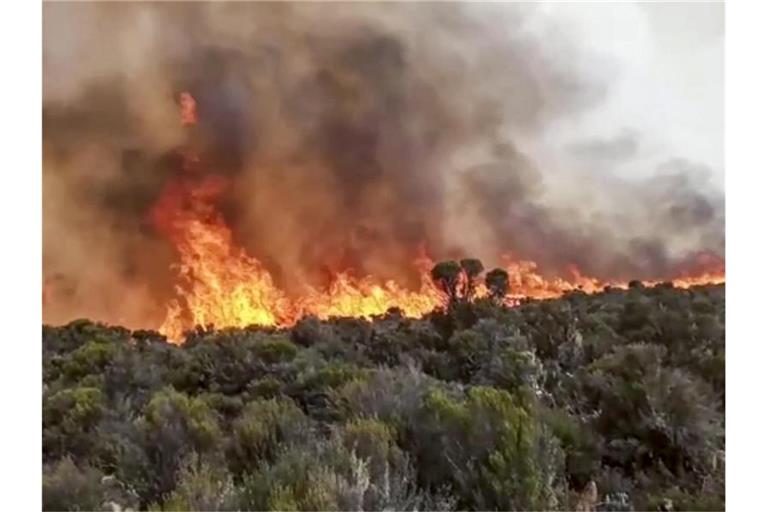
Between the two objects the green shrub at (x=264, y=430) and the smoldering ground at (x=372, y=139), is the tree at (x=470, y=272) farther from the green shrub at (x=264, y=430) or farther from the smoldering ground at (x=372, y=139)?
the green shrub at (x=264, y=430)

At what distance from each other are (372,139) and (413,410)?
75cm

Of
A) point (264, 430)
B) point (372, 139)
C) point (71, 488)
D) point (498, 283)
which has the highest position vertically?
point (372, 139)

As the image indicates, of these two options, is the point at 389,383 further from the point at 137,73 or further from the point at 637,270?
the point at 137,73

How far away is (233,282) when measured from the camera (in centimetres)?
295

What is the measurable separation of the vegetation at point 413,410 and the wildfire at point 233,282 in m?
0.04

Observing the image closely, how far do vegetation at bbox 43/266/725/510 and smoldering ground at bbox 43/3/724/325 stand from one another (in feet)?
0.50

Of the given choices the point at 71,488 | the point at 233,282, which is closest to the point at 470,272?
the point at 233,282

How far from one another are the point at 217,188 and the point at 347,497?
91cm

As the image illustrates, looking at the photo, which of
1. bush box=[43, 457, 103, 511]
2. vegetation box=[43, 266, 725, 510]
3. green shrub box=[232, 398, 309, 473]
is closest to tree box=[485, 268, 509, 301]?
vegetation box=[43, 266, 725, 510]

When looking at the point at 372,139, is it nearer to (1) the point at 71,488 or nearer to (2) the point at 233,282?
(2) the point at 233,282

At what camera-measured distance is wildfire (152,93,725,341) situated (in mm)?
2938

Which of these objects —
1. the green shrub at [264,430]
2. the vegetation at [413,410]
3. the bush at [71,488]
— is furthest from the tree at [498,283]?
the bush at [71,488]

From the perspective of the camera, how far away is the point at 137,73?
2928mm

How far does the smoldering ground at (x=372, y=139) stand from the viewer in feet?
9.61
